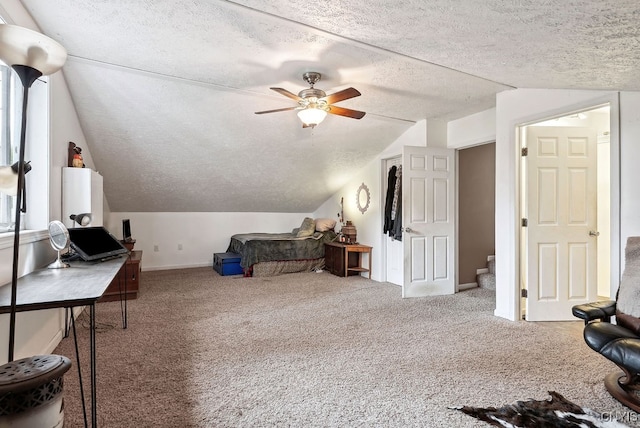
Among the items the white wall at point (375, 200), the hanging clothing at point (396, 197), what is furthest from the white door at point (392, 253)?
the hanging clothing at point (396, 197)

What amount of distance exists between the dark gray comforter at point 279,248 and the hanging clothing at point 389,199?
140cm

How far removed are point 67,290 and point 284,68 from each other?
237 cm

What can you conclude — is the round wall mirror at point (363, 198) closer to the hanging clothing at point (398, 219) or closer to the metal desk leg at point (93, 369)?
the hanging clothing at point (398, 219)

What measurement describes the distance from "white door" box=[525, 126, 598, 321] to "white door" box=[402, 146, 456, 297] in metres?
1.22

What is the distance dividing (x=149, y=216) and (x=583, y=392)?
21.1 feet

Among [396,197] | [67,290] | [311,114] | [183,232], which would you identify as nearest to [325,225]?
[396,197]

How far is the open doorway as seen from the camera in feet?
11.2

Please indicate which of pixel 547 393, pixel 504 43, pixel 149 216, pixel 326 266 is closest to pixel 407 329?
pixel 547 393

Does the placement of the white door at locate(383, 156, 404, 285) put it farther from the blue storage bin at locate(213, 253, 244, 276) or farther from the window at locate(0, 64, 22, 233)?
the window at locate(0, 64, 22, 233)

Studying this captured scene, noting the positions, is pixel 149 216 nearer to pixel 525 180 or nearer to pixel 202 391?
pixel 202 391

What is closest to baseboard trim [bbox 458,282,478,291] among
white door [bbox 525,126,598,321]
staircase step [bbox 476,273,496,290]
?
staircase step [bbox 476,273,496,290]

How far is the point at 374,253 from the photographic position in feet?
18.1

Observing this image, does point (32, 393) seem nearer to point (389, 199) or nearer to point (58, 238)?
point (58, 238)

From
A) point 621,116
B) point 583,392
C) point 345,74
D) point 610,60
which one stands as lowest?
point 583,392
